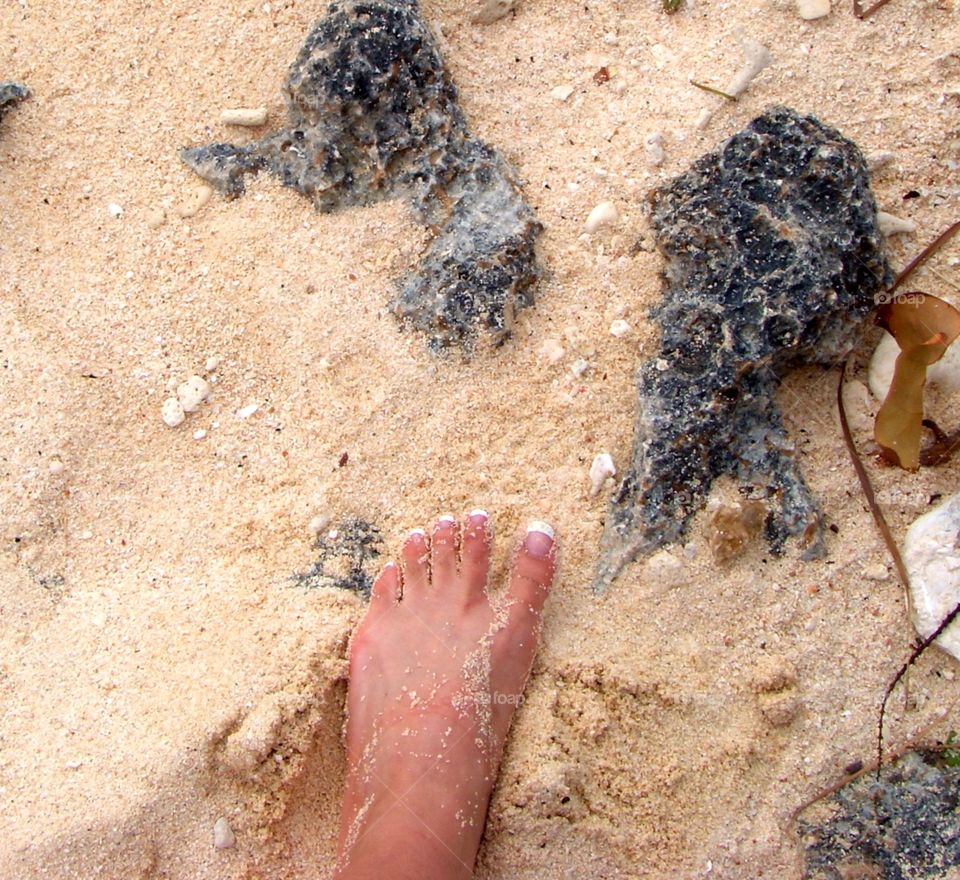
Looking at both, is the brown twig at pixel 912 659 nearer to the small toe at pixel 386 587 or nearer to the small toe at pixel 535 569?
the small toe at pixel 535 569

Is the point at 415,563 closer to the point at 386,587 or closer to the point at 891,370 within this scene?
the point at 386,587

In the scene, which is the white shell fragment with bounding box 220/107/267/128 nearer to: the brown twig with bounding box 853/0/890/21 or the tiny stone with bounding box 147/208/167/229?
the tiny stone with bounding box 147/208/167/229

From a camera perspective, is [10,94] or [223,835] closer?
[223,835]

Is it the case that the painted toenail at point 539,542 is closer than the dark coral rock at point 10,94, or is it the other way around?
the painted toenail at point 539,542

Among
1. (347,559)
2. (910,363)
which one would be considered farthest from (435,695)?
(910,363)

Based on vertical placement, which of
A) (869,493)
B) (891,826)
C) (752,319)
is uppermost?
(752,319)

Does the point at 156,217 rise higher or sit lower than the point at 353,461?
higher

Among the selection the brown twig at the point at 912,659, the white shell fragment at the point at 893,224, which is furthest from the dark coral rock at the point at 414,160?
the brown twig at the point at 912,659
